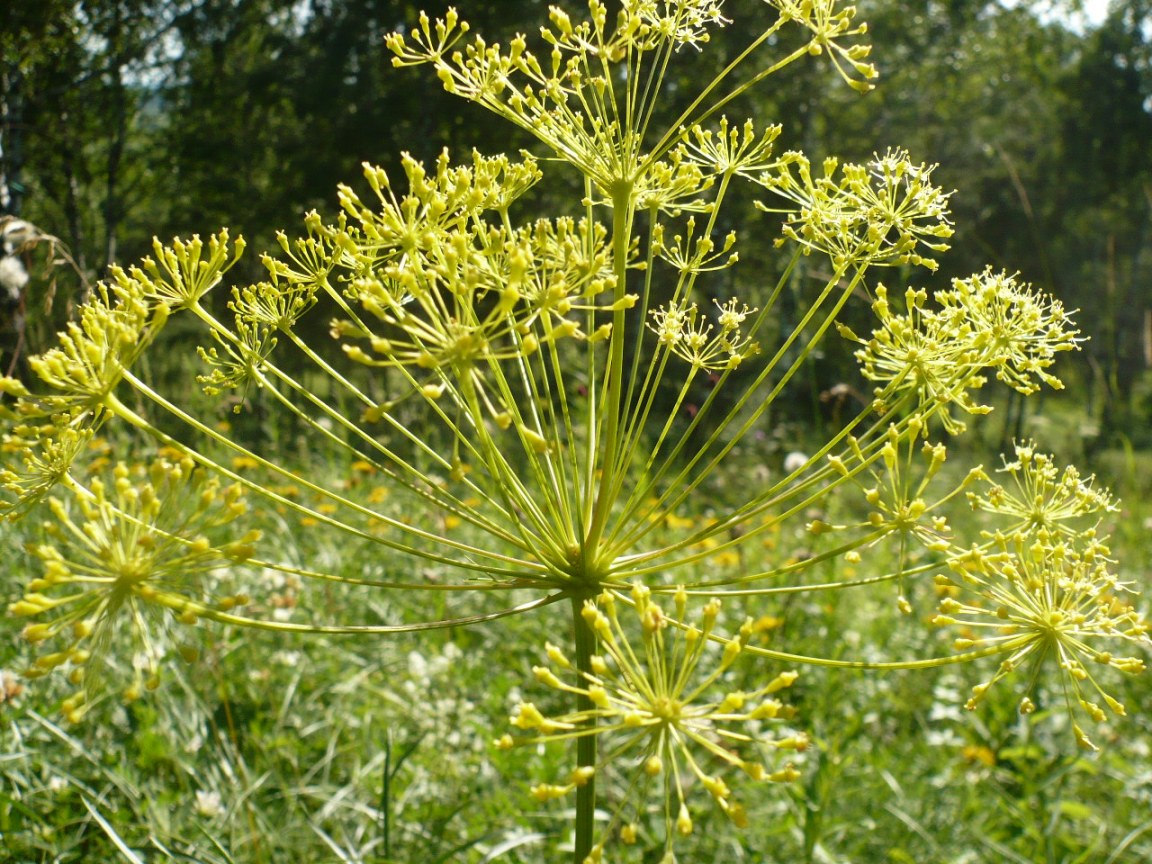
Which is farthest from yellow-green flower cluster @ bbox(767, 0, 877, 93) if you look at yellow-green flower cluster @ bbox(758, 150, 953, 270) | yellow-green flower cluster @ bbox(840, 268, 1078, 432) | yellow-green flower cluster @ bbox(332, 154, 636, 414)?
yellow-green flower cluster @ bbox(332, 154, 636, 414)

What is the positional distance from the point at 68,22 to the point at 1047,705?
21492 mm

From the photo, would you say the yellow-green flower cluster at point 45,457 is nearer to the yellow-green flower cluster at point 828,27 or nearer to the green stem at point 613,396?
the green stem at point 613,396

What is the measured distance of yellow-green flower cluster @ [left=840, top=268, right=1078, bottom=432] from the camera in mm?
2064

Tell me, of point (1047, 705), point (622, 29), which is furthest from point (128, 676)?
point (1047, 705)

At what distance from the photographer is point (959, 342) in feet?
7.01

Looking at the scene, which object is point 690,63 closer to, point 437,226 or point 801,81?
point 801,81

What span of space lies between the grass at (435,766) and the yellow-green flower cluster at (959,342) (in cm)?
162

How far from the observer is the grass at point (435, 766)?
9.99 feet

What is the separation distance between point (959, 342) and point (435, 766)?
9.04 feet

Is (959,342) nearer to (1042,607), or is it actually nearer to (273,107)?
(1042,607)

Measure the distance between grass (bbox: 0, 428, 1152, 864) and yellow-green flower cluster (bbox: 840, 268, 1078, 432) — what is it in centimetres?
162

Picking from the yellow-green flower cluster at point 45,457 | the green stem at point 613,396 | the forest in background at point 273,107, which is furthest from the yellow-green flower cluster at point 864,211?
the forest in background at point 273,107

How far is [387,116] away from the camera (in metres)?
20.7

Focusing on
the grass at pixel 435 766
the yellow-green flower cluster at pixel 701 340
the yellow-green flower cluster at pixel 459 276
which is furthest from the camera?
the grass at pixel 435 766
